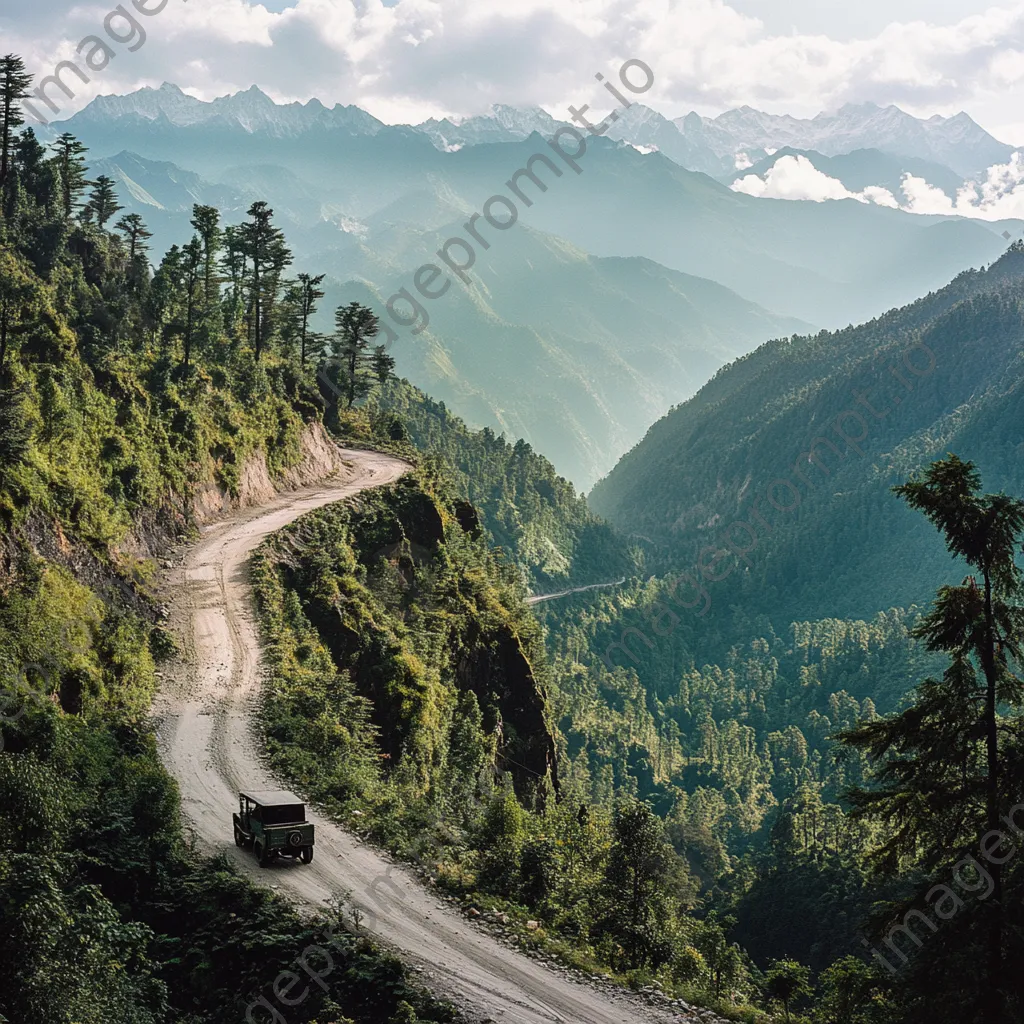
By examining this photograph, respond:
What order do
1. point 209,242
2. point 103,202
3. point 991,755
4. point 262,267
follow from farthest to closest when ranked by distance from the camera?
point 262,267, point 103,202, point 209,242, point 991,755

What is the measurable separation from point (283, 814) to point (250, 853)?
64.0 inches

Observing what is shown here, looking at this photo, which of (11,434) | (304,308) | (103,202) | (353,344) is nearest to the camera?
(11,434)

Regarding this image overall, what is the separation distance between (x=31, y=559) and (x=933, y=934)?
29614mm

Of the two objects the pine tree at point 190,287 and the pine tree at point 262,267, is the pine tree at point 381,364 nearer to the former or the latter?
the pine tree at point 262,267

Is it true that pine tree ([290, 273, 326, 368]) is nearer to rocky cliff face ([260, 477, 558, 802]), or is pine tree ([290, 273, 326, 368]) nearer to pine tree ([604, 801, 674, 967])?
rocky cliff face ([260, 477, 558, 802])

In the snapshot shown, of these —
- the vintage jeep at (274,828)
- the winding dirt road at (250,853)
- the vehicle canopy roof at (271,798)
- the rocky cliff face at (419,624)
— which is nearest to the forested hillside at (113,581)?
the winding dirt road at (250,853)

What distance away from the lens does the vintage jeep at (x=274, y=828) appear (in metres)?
23.6

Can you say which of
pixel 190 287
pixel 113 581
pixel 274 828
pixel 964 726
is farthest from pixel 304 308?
pixel 964 726

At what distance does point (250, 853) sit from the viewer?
80.2 ft

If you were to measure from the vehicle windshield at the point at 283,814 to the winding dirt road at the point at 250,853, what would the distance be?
116 centimetres

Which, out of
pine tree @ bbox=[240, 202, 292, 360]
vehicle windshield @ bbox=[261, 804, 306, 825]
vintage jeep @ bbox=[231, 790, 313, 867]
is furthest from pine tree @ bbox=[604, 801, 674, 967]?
pine tree @ bbox=[240, 202, 292, 360]

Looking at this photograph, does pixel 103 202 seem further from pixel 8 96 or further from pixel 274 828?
pixel 274 828

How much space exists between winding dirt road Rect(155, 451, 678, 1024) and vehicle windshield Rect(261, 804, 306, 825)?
1.16 metres

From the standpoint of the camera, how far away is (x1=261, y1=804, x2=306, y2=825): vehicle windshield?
2375 centimetres
